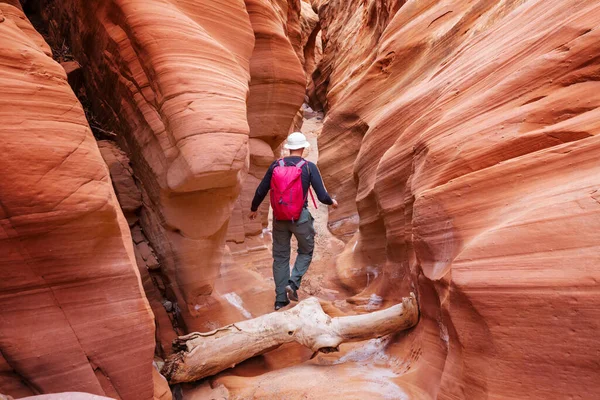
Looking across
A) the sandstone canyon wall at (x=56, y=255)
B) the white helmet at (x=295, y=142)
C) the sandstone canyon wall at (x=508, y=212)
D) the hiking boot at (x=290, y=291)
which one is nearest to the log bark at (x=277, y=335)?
the sandstone canyon wall at (x=508, y=212)

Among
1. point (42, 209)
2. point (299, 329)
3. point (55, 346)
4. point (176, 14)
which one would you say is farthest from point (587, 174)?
point (176, 14)

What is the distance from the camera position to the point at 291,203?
4258 millimetres

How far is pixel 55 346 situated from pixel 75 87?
3459 millimetres

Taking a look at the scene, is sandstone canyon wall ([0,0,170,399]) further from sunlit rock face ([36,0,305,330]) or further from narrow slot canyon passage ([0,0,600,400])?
sunlit rock face ([36,0,305,330])

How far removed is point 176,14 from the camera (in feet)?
12.6

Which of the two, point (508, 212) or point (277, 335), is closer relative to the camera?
point (508, 212)

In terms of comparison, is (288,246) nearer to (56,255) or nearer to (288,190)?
(288,190)

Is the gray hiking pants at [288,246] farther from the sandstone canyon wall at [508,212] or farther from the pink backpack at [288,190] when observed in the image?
the sandstone canyon wall at [508,212]

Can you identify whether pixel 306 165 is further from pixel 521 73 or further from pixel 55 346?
pixel 55 346

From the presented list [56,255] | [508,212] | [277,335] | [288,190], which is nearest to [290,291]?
[277,335]

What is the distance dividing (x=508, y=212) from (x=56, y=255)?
2.68 meters

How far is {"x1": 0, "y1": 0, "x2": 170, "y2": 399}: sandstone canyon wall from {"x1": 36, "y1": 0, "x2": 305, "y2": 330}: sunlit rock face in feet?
3.52

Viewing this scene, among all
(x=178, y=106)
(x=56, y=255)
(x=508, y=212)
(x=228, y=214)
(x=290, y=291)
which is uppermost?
(x=508, y=212)

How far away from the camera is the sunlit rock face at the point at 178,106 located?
11.8 ft
